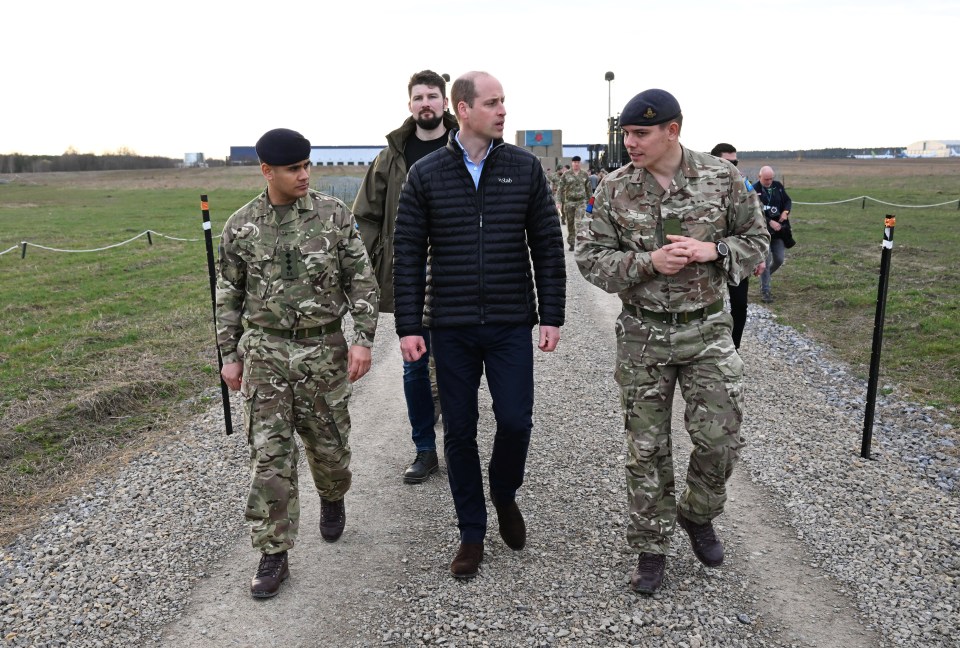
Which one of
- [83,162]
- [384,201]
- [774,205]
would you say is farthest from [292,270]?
[83,162]

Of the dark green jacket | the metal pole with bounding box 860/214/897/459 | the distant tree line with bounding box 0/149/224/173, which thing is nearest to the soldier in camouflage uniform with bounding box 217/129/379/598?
the dark green jacket

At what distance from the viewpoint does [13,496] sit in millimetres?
5227

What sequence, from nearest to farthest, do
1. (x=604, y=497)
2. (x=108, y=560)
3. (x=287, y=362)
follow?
(x=287, y=362) → (x=108, y=560) → (x=604, y=497)

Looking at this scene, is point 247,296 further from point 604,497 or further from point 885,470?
point 885,470

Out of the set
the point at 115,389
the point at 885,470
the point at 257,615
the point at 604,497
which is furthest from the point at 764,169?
the point at 257,615

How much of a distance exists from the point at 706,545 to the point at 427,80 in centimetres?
331

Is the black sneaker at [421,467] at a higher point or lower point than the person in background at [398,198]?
lower

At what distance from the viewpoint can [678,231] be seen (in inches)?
144

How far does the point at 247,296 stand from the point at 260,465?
0.86 meters

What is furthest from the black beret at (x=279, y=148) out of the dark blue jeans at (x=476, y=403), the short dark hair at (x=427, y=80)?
the short dark hair at (x=427, y=80)

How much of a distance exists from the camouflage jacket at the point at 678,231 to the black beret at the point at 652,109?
25cm

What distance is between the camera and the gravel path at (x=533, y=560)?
3.47 m

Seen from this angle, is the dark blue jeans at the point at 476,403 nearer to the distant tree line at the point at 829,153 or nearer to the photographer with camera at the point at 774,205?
the photographer with camera at the point at 774,205

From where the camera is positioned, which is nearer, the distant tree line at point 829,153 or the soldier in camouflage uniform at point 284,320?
the soldier in camouflage uniform at point 284,320
